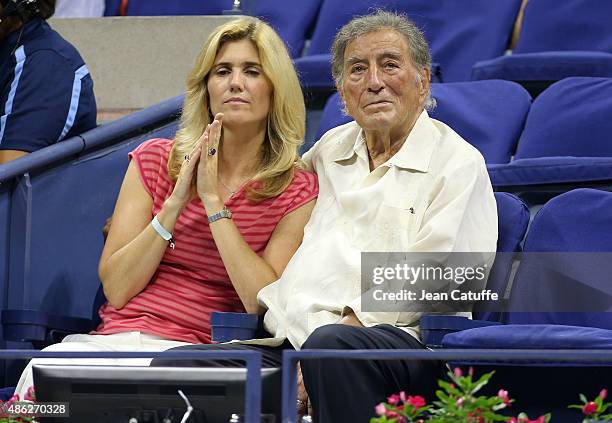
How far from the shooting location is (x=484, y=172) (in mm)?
3012

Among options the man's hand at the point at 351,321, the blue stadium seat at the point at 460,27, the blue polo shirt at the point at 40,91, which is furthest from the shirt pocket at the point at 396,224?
the blue stadium seat at the point at 460,27

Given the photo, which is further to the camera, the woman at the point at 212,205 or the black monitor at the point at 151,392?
the woman at the point at 212,205

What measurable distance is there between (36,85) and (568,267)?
1612 millimetres

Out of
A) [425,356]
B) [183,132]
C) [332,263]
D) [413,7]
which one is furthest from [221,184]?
[413,7]

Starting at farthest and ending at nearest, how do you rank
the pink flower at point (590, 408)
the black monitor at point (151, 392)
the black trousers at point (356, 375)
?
1. the black trousers at point (356, 375)
2. the black monitor at point (151, 392)
3. the pink flower at point (590, 408)

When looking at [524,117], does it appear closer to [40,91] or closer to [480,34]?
[480,34]

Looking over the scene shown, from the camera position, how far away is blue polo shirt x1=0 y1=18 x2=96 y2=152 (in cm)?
373

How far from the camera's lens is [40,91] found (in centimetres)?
376

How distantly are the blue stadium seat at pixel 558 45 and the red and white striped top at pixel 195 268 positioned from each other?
3.84 ft

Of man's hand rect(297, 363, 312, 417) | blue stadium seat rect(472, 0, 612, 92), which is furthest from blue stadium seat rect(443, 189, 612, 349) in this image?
blue stadium seat rect(472, 0, 612, 92)

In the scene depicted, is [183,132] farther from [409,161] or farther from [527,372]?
[527,372]

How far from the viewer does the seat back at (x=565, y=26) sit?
432 centimetres

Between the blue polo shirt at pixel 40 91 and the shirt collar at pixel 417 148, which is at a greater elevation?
the blue polo shirt at pixel 40 91

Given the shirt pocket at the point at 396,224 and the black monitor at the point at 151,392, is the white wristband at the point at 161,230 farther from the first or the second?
the black monitor at the point at 151,392
